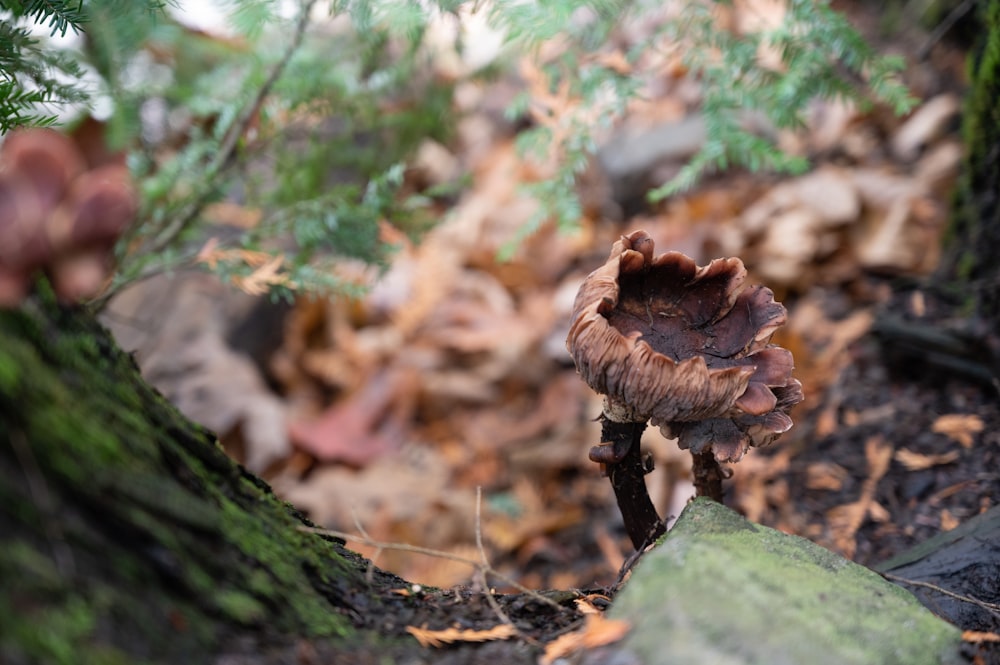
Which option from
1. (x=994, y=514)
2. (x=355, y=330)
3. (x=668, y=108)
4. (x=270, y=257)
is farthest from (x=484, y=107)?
(x=994, y=514)

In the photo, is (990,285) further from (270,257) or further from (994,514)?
(270,257)

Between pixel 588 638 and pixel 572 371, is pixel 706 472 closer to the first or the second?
pixel 588 638

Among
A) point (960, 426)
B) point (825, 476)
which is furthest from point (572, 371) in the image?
point (960, 426)

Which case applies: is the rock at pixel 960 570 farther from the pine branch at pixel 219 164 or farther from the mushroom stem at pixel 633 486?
the pine branch at pixel 219 164

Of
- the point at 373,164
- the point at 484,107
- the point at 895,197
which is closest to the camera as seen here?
the point at 895,197

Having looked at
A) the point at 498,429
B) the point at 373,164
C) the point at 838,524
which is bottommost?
the point at 838,524

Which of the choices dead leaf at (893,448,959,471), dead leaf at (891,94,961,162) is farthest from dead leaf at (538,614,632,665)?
dead leaf at (891,94,961,162)
